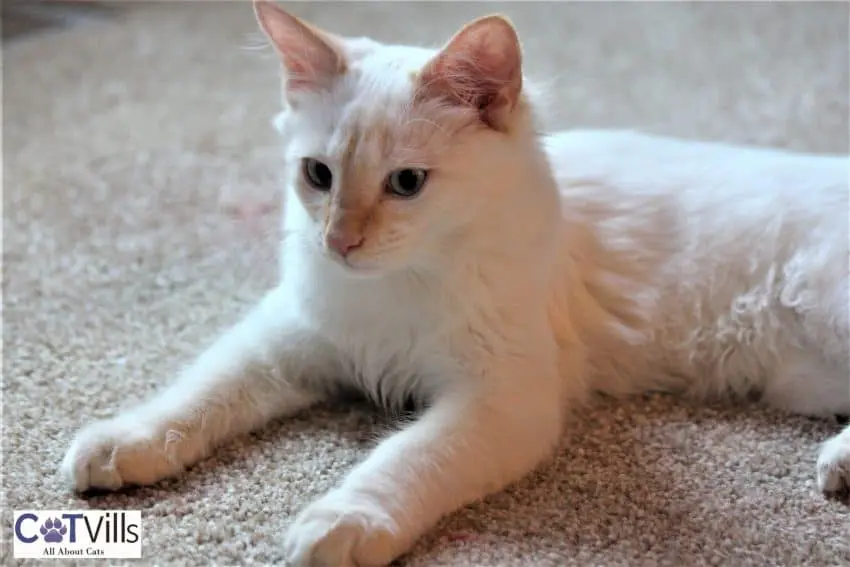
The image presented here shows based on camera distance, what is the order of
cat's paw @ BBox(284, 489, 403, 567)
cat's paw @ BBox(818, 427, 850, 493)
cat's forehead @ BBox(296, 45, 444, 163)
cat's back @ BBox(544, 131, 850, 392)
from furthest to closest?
cat's back @ BBox(544, 131, 850, 392), cat's paw @ BBox(818, 427, 850, 493), cat's forehead @ BBox(296, 45, 444, 163), cat's paw @ BBox(284, 489, 403, 567)

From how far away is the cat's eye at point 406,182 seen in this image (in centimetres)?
126

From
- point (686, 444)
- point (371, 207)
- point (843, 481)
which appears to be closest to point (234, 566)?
point (371, 207)

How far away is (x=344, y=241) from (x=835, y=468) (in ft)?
2.52

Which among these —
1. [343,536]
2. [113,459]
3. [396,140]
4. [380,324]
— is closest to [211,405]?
[113,459]

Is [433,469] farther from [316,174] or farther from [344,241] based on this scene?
[316,174]

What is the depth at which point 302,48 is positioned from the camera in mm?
1357

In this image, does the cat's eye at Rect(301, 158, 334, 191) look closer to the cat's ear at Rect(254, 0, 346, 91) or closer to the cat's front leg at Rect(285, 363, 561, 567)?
the cat's ear at Rect(254, 0, 346, 91)

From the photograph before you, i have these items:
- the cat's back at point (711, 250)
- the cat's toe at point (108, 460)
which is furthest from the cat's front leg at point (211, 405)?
the cat's back at point (711, 250)

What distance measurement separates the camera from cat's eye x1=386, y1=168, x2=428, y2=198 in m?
1.26

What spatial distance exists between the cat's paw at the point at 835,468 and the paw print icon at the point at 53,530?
105 centimetres

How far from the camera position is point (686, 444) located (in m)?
1.50

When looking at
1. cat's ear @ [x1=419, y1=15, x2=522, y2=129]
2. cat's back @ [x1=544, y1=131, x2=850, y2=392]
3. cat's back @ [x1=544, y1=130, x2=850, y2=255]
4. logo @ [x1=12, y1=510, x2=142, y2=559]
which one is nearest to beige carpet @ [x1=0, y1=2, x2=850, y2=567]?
logo @ [x1=12, y1=510, x2=142, y2=559]

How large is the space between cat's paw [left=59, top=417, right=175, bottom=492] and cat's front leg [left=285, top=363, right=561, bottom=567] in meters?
0.26

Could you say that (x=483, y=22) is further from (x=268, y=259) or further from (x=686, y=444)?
Answer: (x=268, y=259)
